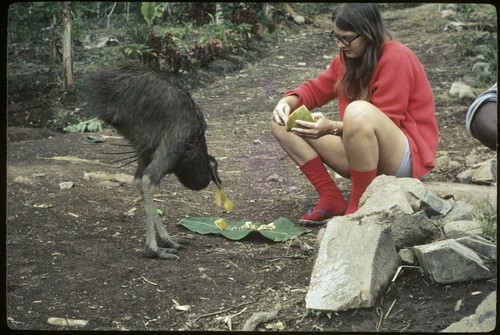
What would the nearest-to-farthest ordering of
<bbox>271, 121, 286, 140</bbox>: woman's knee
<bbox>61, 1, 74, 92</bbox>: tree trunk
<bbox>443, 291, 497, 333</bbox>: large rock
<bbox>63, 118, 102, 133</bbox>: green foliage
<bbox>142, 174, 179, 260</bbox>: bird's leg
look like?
1. <bbox>443, 291, 497, 333</bbox>: large rock
2. <bbox>142, 174, 179, 260</bbox>: bird's leg
3. <bbox>271, 121, 286, 140</bbox>: woman's knee
4. <bbox>63, 118, 102, 133</bbox>: green foliage
5. <bbox>61, 1, 74, 92</bbox>: tree trunk

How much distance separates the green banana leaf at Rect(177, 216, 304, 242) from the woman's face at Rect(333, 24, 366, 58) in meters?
1.00

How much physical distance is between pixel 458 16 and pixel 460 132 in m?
4.58

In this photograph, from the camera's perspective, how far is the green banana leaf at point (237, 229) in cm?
386

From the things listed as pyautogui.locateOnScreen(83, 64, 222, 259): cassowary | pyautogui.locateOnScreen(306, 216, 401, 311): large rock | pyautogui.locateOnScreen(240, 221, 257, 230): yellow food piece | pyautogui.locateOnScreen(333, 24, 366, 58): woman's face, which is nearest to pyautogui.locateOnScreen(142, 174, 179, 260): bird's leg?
pyautogui.locateOnScreen(83, 64, 222, 259): cassowary

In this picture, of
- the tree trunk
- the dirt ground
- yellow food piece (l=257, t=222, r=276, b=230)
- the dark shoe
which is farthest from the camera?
the tree trunk

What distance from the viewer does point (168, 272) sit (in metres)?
3.48

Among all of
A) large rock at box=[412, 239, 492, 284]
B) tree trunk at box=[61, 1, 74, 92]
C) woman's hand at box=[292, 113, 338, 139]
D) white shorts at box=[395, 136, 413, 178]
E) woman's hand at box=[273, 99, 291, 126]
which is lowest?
tree trunk at box=[61, 1, 74, 92]

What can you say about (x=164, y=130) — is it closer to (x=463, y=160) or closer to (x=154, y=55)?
(x=463, y=160)

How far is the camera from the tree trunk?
7.12 meters

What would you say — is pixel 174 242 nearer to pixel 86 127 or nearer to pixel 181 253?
pixel 181 253

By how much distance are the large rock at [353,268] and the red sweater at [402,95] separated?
102 centimetres

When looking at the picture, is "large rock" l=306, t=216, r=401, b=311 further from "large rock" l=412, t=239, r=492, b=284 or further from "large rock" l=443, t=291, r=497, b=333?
"large rock" l=443, t=291, r=497, b=333

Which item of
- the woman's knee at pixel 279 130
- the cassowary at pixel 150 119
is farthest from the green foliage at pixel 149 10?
the cassowary at pixel 150 119

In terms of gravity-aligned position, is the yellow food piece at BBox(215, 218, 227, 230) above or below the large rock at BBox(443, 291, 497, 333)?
below
